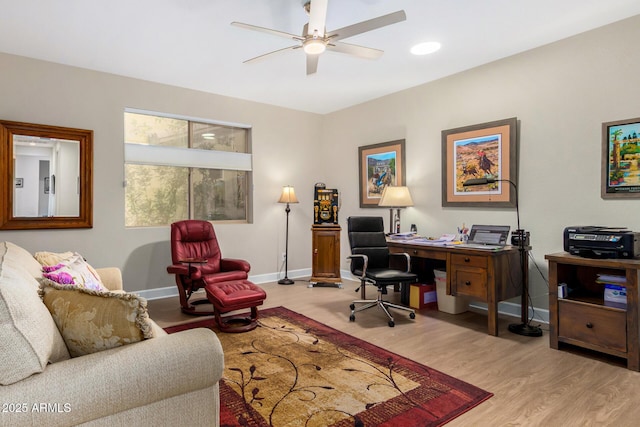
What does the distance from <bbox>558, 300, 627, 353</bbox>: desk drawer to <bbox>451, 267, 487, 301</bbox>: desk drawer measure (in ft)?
1.97

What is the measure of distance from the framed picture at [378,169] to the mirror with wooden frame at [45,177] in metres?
3.56

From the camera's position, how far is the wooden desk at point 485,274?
10.8ft

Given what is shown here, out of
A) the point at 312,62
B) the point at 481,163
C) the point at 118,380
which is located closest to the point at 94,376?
the point at 118,380

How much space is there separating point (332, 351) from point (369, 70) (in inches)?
121

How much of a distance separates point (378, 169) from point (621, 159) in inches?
110

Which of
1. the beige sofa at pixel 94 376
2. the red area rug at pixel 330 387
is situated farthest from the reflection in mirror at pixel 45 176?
the beige sofa at pixel 94 376

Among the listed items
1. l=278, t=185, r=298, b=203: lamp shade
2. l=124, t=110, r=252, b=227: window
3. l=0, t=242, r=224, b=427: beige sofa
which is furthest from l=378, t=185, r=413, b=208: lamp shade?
l=0, t=242, r=224, b=427: beige sofa

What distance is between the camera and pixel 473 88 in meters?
4.14

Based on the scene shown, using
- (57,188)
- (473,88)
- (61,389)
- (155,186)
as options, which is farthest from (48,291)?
(473,88)

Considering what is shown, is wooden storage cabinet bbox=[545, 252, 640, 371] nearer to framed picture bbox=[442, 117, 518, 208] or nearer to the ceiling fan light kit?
framed picture bbox=[442, 117, 518, 208]

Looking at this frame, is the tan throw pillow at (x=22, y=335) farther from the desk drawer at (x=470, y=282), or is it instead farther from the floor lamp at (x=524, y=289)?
the floor lamp at (x=524, y=289)

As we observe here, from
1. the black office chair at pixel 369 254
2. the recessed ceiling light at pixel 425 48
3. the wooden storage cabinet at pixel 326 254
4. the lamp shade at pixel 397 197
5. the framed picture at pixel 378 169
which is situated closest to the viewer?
the recessed ceiling light at pixel 425 48

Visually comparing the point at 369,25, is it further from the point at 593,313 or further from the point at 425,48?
the point at 593,313

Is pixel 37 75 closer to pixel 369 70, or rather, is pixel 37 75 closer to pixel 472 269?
pixel 369 70
